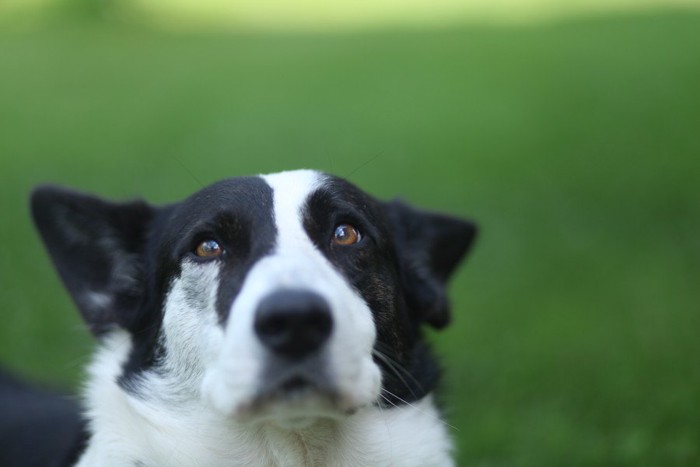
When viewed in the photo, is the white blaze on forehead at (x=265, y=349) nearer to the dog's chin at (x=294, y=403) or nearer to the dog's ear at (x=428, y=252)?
the dog's chin at (x=294, y=403)

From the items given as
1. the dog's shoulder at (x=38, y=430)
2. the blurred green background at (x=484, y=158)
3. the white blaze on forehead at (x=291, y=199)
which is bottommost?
the dog's shoulder at (x=38, y=430)

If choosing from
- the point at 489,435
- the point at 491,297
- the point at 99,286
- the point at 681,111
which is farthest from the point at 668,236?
the point at 99,286

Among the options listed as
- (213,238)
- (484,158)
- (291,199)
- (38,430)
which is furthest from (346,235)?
(484,158)

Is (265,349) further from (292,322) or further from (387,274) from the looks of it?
(387,274)

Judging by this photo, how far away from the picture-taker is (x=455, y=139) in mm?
12383

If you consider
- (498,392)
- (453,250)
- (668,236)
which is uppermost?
(453,250)

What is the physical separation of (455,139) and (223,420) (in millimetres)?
9263

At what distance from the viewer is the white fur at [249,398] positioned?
311cm

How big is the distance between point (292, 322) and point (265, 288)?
7.1 inches

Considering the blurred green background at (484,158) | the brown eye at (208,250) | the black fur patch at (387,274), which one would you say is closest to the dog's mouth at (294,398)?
the black fur patch at (387,274)

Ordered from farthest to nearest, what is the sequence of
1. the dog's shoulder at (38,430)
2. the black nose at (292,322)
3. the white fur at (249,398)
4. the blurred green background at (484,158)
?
the blurred green background at (484,158), the dog's shoulder at (38,430), the white fur at (249,398), the black nose at (292,322)

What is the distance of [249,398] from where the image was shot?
3.06 metres

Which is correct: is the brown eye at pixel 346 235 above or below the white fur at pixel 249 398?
above

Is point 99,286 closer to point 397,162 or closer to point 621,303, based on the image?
point 621,303
